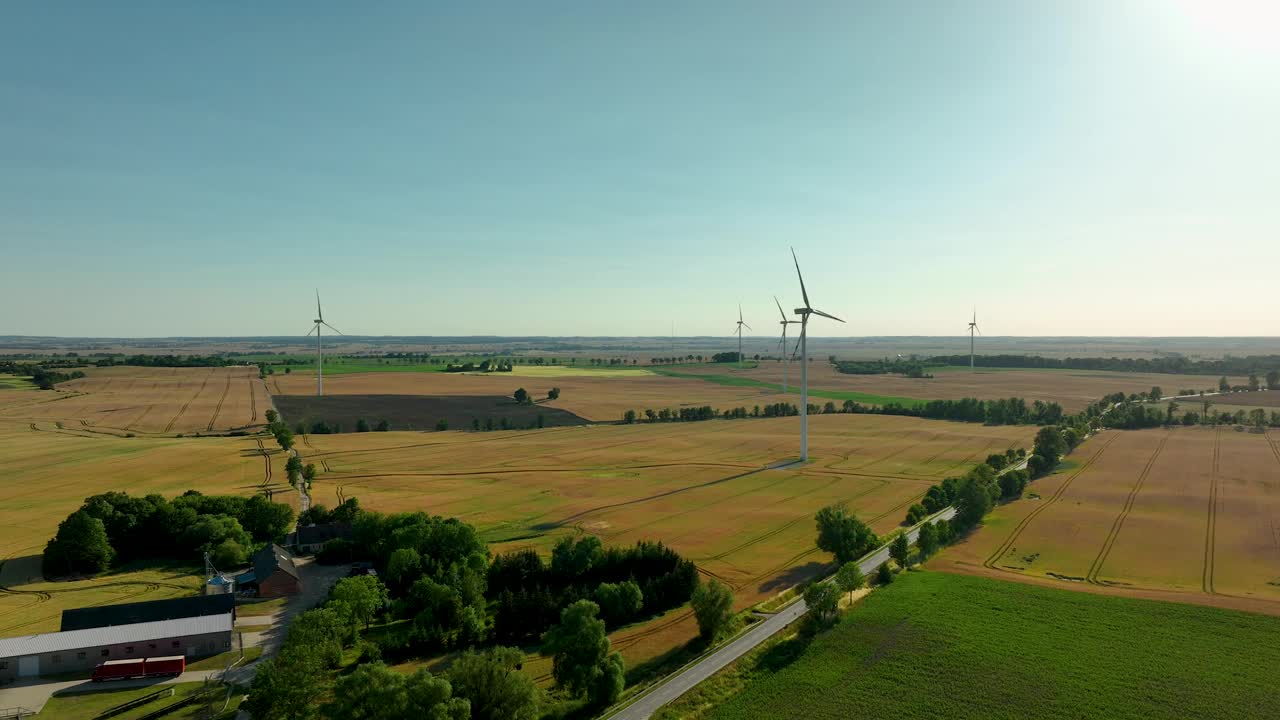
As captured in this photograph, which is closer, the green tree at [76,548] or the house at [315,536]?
the green tree at [76,548]

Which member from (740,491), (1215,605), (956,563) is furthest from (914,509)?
(1215,605)

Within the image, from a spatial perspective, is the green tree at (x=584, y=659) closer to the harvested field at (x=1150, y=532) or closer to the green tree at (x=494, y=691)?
the green tree at (x=494, y=691)

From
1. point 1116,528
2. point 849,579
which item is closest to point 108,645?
point 849,579

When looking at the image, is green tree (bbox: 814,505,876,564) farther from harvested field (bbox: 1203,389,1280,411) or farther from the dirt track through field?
harvested field (bbox: 1203,389,1280,411)

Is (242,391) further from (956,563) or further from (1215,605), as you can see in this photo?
(1215,605)

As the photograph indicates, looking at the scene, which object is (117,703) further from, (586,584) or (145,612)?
(586,584)

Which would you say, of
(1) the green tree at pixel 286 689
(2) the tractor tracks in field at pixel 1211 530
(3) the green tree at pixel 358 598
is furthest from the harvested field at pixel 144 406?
(2) the tractor tracks in field at pixel 1211 530
